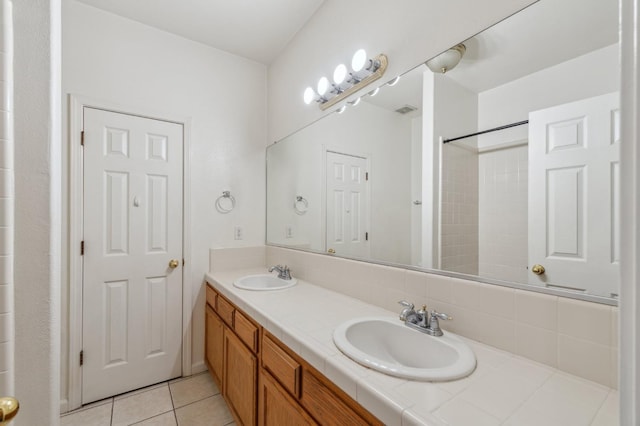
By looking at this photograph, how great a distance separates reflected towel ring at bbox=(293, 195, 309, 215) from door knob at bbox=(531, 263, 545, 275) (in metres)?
1.44

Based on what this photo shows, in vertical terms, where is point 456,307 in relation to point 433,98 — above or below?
below

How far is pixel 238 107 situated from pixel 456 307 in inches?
88.2

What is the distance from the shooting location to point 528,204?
95 centimetres

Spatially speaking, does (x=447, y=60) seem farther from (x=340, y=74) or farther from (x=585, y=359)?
(x=585, y=359)

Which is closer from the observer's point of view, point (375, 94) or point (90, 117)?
point (375, 94)

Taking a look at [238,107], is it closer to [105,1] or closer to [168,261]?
[105,1]

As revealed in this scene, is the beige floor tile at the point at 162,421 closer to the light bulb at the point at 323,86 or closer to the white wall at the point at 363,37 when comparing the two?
the white wall at the point at 363,37

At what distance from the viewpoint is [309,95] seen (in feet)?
6.48

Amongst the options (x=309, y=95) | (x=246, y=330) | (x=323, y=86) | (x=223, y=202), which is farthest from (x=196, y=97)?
(x=246, y=330)

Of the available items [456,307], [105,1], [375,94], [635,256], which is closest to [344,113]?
[375,94]

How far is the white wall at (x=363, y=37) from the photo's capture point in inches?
43.2

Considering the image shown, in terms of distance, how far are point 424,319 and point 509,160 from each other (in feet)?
2.16

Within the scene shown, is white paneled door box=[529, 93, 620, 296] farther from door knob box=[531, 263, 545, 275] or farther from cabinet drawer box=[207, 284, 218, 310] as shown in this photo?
cabinet drawer box=[207, 284, 218, 310]

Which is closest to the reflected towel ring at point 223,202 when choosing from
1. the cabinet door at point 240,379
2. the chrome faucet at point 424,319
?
the cabinet door at point 240,379
